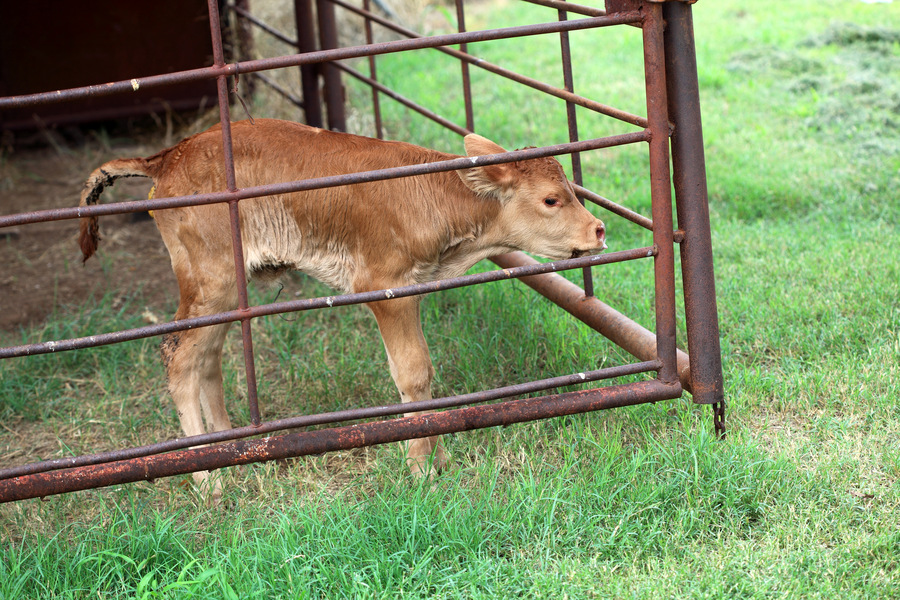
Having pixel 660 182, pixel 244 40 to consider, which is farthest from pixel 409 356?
pixel 244 40

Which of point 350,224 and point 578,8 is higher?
point 578,8

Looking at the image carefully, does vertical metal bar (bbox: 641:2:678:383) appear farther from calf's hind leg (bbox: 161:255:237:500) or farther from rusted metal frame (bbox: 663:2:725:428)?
calf's hind leg (bbox: 161:255:237:500)

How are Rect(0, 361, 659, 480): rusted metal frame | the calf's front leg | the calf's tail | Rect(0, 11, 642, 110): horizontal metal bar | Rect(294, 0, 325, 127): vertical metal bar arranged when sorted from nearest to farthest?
Rect(0, 11, 642, 110): horizontal metal bar
Rect(0, 361, 659, 480): rusted metal frame
the calf's front leg
the calf's tail
Rect(294, 0, 325, 127): vertical metal bar

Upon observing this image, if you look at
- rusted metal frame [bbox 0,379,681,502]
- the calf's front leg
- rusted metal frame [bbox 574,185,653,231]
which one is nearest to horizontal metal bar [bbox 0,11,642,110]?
rusted metal frame [bbox 574,185,653,231]

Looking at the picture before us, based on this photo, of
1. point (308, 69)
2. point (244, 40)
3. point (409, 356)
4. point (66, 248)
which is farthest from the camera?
point (244, 40)

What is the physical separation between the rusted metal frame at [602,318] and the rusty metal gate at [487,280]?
0.02 metres

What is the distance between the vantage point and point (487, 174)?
345 cm

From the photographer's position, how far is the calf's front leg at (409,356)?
→ 3.55 meters

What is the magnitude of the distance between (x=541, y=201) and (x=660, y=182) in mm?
560

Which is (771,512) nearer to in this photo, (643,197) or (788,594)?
(788,594)

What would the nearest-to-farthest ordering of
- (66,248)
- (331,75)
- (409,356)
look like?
(409,356), (331,75), (66,248)

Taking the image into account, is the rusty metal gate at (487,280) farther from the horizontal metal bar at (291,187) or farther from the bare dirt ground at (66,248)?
the bare dirt ground at (66,248)

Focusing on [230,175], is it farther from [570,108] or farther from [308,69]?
[308,69]

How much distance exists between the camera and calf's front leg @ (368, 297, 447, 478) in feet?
11.6
